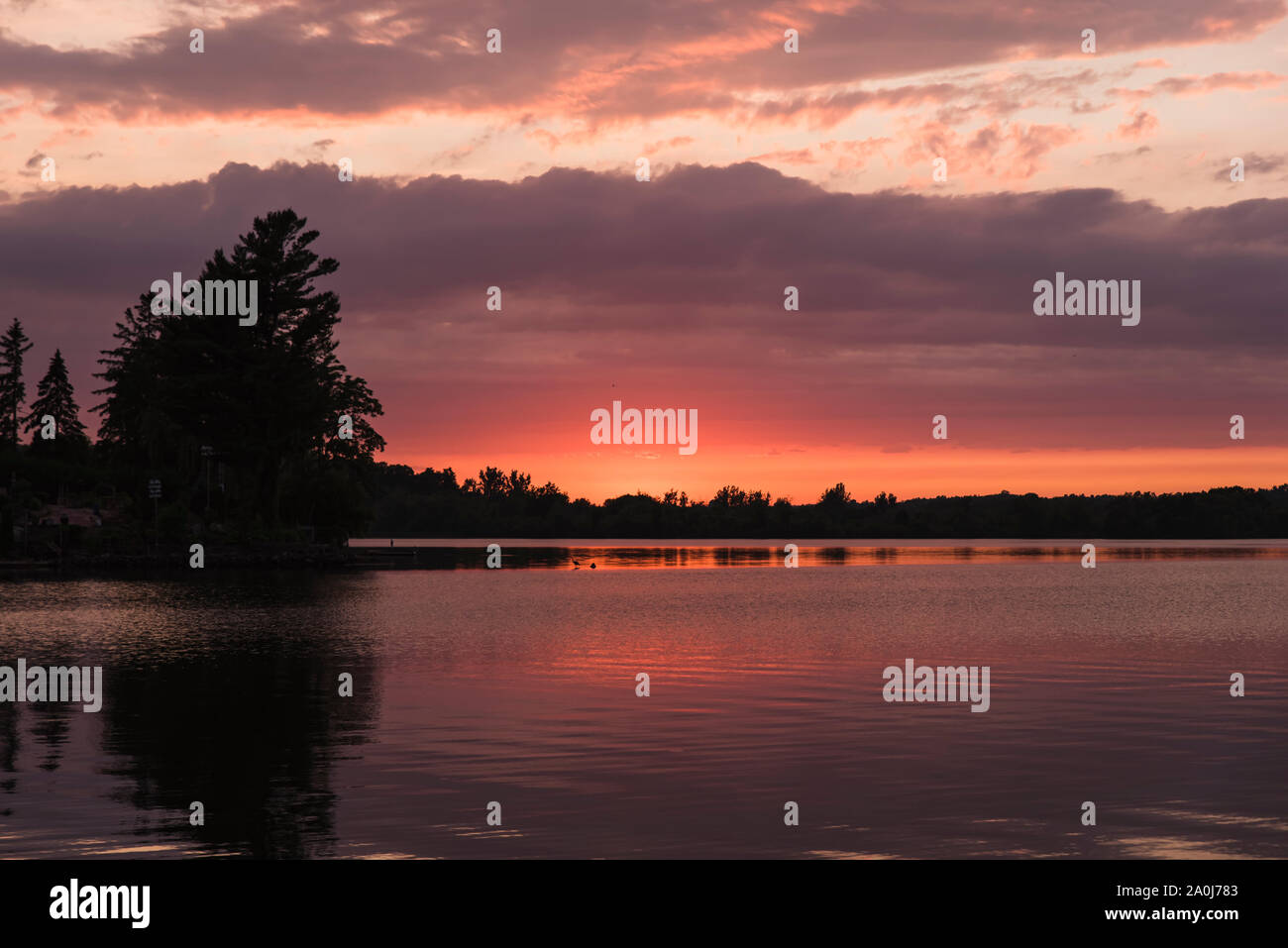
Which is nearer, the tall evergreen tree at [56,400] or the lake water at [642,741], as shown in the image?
the lake water at [642,741]

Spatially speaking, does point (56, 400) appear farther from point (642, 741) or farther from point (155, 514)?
point (642, 741)

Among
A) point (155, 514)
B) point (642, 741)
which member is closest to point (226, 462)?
point (155, 514)

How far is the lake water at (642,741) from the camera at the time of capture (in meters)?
17.8

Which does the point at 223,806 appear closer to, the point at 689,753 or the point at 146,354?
the point at 689,753

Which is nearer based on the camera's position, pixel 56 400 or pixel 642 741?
pixel 642 741

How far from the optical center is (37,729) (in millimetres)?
27328

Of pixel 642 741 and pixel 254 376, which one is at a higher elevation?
pixel 254 376

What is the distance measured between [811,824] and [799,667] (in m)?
22.9

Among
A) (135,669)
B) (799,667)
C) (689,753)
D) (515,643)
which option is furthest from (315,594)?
(689,753)

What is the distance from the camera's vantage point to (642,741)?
26172 mm

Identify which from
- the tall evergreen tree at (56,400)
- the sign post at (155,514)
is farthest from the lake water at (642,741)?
the tall evergreen tree at (56,400)

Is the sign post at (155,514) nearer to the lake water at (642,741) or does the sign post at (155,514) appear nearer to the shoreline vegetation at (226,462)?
the shoreline vegetation at (226,462)

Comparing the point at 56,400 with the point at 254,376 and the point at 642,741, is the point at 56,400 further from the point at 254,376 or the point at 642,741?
the point at 642,741

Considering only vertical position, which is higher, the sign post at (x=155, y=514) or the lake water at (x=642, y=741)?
the sign post at (x=155, y=514)
